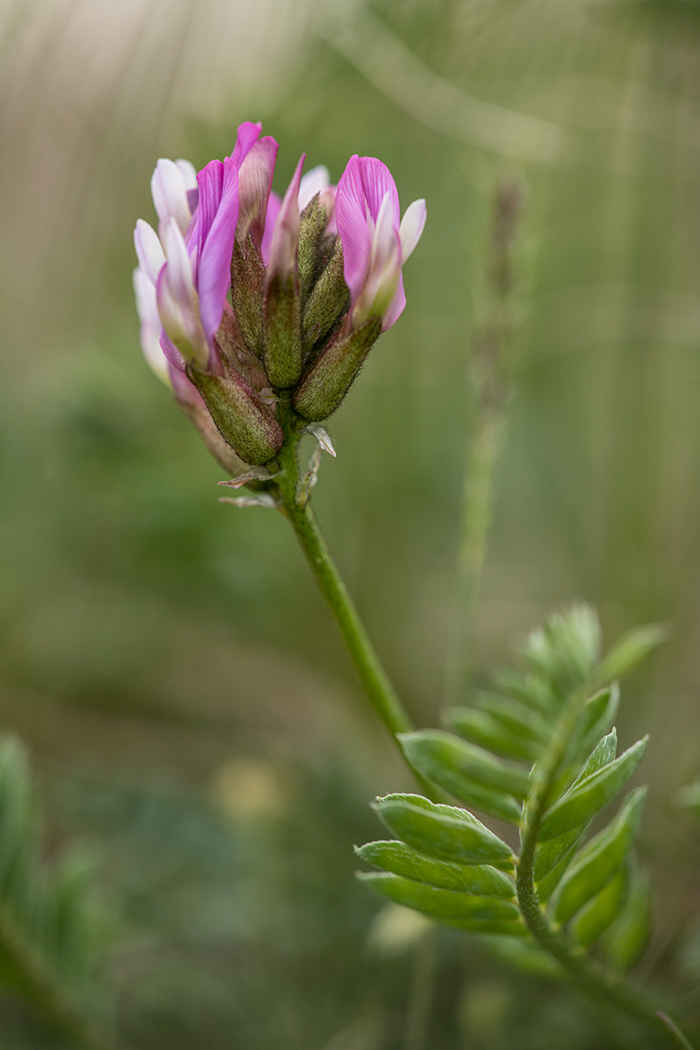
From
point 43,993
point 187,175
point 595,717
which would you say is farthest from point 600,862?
point 43,993

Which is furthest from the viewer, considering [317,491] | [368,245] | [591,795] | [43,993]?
[317,491]

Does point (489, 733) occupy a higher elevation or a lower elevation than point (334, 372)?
lower

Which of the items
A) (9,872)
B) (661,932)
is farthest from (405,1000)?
(9,872)

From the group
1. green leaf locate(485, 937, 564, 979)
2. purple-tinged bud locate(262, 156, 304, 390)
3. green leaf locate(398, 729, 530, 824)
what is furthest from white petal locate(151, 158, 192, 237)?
green leaf locate(485, 937, 564, 979)

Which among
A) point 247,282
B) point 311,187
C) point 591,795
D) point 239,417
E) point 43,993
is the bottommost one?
point 43,993

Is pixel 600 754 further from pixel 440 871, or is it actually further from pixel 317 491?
pixel 317 491

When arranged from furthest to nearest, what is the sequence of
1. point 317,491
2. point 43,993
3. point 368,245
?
point 317,491 < point 43,993 < point 368,245

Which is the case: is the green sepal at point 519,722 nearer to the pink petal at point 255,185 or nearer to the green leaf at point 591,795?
the green leaf at point 591,795

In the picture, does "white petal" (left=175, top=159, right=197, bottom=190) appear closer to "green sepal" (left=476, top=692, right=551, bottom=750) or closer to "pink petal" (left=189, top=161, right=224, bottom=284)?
"pink petal" (left=189, top=161, right=224, bottom=284)
